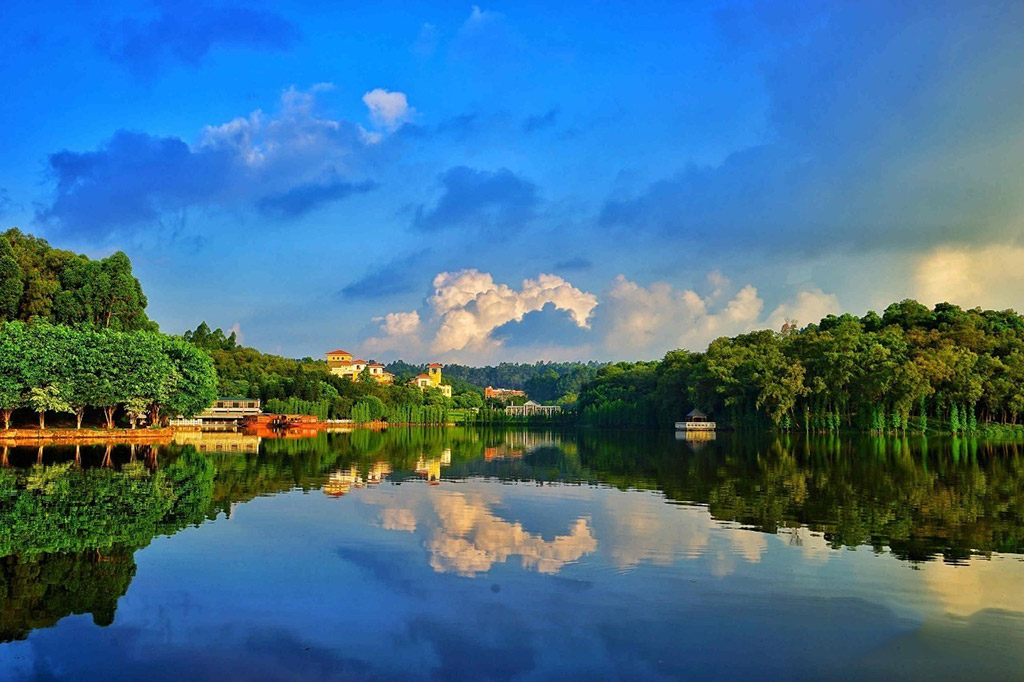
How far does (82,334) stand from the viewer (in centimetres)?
4784

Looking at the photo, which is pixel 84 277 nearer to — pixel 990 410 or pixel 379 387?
pixel 379 387

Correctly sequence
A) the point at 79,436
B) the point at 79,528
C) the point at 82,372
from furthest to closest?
the point at 79,436 → the point at 82,372 → the point at 79,528

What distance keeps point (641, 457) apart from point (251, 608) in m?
Answer: 34.2

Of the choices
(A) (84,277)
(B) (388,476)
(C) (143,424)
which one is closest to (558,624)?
(B) (388,476)

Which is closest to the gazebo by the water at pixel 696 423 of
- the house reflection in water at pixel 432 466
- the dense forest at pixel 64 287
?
the house reflection in water at pixel 432 466

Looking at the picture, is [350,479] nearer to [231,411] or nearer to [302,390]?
[231,411]

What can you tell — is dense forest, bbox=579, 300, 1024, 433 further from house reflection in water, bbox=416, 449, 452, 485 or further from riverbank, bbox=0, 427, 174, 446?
riverbank, bbox=0, 427, 174, 446

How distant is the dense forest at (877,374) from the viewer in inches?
2470

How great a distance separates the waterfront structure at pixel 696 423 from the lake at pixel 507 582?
57.9 metres

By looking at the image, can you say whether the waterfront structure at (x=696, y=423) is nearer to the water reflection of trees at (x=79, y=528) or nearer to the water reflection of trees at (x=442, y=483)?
the water reflection of trees at (x=442, y=483)

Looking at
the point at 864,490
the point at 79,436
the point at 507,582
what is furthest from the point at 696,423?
the point at 507,582

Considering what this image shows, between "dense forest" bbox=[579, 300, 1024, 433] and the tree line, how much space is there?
51.9m

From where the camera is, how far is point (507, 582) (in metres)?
12.0

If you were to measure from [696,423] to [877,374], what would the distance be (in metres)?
23.5
